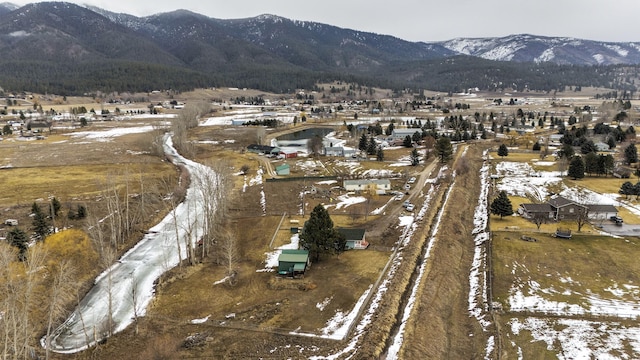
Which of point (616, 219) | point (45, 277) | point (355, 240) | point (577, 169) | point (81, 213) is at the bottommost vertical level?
point (45, 277)

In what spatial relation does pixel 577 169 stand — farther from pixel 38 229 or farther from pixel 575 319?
pixel 38 229

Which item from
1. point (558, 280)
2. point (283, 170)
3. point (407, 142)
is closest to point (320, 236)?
point (558, 280)

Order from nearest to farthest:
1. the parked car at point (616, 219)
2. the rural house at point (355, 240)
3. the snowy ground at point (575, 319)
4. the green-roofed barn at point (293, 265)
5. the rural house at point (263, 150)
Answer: the snowy ground at point (575, 319) < the green-roofed barn at point (293, 265) < the rural house at point (355, 240) < the parked car at point (616, 219) < the rural house at point (263, 150)

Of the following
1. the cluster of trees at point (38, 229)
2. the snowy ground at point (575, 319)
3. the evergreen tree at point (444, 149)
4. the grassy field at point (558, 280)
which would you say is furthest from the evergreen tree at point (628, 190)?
the cluster of trees at point (38, 229)

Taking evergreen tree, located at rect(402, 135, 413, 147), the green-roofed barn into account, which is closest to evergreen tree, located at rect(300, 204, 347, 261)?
the green-roofed barn

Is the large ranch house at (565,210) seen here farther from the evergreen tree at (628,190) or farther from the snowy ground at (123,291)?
the snowy ground at (123,291)

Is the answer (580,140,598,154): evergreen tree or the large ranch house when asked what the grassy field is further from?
(580,140,598,154): evergreen tree

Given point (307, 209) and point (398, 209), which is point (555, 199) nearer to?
point (398, 209)

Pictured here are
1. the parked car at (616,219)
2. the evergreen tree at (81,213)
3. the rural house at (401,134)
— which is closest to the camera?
the parked car at (616,219)

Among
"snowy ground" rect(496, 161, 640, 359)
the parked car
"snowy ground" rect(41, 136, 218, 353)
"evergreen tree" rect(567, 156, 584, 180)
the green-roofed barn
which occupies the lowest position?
"snowy ground" rect(41, 136, 218, 353)
